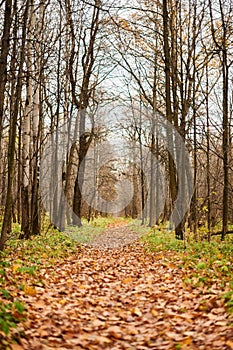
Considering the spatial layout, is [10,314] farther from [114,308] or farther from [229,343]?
[229,343]

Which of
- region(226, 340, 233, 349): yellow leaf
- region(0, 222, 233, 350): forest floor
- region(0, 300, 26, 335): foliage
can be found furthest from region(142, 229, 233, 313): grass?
region(0, 300, 26, 335): foliage

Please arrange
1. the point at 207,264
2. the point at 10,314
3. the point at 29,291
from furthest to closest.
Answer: the point at 207,264 → the point at 29,291 → the point at 10,314

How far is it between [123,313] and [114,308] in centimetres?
30

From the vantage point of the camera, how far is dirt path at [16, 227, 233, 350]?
4.36 meters

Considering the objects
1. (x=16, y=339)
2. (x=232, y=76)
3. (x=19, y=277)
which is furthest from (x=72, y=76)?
(x=16, y=339)

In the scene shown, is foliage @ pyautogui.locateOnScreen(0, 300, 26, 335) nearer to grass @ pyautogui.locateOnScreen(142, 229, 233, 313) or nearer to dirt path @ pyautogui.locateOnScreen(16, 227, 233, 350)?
dirt path @ pyautogui.locateOnScreen(16, 227, 233, 350)

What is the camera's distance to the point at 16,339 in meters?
3.96

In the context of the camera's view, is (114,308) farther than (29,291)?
No

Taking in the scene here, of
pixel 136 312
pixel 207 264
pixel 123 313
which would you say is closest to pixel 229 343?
pixel 136 312

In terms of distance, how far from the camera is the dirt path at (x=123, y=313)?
172 inches

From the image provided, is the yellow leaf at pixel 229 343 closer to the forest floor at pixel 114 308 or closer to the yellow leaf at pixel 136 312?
the forest floor at pixel 114 308

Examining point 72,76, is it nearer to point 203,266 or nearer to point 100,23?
point 100,23

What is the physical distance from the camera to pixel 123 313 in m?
5.62

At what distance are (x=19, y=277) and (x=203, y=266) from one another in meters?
3.73
